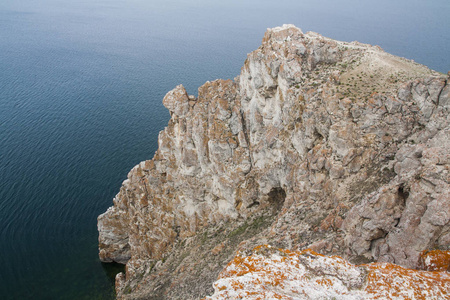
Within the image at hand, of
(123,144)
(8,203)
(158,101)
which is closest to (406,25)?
(158,101)

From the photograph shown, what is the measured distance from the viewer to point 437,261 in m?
14.8

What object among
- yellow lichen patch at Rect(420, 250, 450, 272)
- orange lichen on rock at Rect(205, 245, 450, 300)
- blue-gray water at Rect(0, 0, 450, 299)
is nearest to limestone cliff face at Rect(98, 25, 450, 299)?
yellow lichen patch at Rect(420, 250, 450, 272)

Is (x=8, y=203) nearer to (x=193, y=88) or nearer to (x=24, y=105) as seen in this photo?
(x=24, y=105)

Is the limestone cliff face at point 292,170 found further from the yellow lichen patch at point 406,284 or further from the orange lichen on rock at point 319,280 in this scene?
the orange lichen on rock at point 319,280

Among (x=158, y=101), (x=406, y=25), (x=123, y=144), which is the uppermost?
(x=406, y=25)

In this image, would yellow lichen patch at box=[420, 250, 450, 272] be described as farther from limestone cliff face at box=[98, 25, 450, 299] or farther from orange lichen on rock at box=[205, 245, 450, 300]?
limestone cliff face at box=[98, 25, 450, 299]

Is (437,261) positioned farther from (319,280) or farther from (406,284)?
(319,280)

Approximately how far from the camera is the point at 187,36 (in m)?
164

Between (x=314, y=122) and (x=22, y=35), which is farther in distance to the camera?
(x=22, y=35)

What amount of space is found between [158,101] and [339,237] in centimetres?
8447

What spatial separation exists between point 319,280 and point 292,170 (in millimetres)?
20151

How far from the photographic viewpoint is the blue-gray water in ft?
175

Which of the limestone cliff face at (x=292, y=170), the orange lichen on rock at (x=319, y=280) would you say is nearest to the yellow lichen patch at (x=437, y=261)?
the orange lichen on rock at (x=319, y=280)

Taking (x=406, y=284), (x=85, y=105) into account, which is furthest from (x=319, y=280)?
(x=85, y=105)
